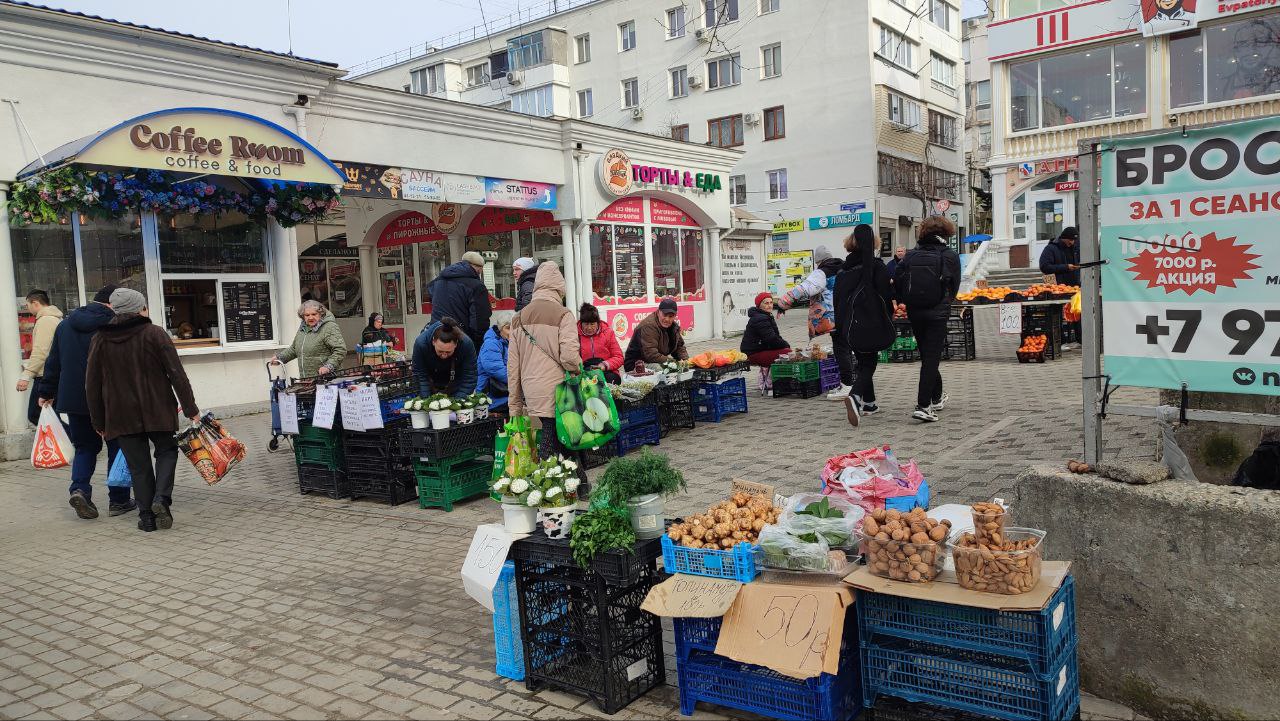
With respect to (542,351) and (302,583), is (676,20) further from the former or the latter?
(302,583)

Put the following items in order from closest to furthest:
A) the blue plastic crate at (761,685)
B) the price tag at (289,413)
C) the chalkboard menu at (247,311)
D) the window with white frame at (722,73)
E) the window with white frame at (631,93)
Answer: the blue plastic crate at (761,685)
the price tag at (289,413)
the chalkboard menu at (247,311)
the window with white frame at (722,73)
the window with white frame at (631,93)

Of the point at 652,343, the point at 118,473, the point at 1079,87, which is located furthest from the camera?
the point at 1079,87

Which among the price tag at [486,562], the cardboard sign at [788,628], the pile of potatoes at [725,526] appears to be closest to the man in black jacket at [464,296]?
the price tag at [486,562]

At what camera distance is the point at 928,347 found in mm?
8992

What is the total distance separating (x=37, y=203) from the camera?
984cm

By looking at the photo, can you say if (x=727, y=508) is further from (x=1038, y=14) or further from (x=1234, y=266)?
(x=1038, y=14)

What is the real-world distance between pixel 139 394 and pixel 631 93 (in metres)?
35.0

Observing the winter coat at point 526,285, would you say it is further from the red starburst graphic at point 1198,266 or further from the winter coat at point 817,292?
the red starburst graphic at point 1198,266

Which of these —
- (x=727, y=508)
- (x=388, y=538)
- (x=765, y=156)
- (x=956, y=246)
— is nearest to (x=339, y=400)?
Answer: (x=388, y=538)

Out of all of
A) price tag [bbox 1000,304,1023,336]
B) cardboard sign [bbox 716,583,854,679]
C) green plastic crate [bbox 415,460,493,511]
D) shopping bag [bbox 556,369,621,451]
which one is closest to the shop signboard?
price tag [bbox 1000,304,1023,336]

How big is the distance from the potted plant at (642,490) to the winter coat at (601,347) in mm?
5267

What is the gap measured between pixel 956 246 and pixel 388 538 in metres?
39.3

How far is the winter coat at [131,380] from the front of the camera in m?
6.75

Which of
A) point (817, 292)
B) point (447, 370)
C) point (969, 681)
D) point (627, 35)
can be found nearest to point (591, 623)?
point (969, 681)
